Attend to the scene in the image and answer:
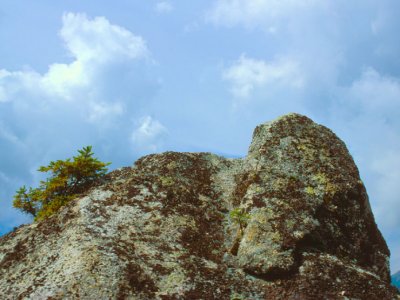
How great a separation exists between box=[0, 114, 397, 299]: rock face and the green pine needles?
1528mm

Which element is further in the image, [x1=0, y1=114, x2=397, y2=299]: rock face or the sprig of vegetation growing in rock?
the sprig of vegetation growing in rock

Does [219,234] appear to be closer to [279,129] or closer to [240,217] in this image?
[240,217]

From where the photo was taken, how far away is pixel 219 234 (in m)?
23.5

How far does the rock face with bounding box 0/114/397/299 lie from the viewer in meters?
18.5

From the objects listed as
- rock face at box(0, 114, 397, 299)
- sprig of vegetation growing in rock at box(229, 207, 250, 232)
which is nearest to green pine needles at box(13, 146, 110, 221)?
rock face at box(0, 114, 397, 299)

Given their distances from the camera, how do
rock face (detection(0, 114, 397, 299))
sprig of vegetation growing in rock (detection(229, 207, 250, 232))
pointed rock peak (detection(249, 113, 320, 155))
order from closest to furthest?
rock face (detection(0, 114, 397, 299))
sprig of vegetation growing in rock (detection(229, 207, 250, 232))
pointed rock peak (detection(249, 113, 320, 155))

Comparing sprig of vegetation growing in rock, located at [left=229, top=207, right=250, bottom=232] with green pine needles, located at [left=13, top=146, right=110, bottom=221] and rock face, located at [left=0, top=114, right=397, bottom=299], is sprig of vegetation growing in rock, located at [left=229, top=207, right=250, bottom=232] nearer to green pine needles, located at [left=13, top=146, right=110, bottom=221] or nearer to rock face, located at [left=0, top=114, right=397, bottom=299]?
rock face, located at [left=0, top=114, right=397, bottom=299]

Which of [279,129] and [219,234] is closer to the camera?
[219,234]

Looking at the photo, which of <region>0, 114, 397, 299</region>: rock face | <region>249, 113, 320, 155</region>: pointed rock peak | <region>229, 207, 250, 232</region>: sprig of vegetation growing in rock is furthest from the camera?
<region>249, 113, 320, 155</region>: pointed rock peak

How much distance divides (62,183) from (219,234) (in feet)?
39.4

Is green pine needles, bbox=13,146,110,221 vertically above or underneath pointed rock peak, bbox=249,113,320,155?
underneath

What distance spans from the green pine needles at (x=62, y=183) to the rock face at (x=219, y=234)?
60.2 inches

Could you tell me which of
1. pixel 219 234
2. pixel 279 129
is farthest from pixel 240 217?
pixel 279 129

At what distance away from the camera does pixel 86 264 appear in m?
18.5
